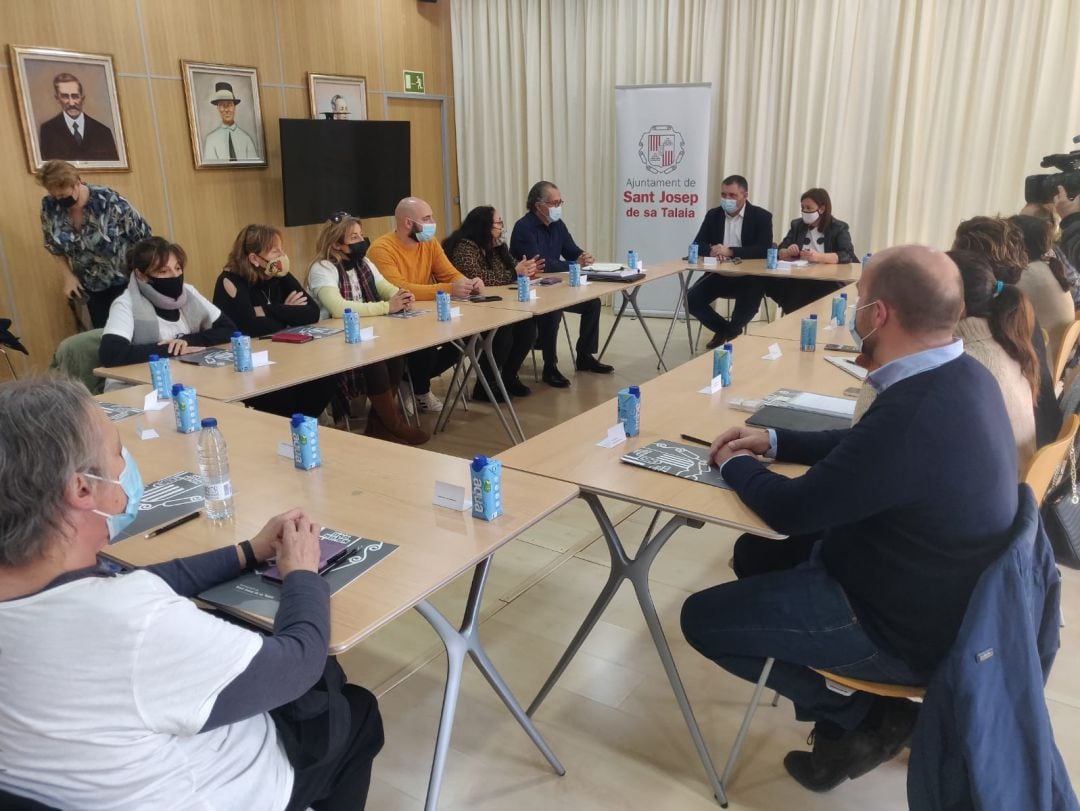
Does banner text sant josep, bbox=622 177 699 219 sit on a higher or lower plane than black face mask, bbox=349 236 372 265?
higher

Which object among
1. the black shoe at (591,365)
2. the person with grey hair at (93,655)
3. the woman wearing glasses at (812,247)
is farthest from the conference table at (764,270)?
the person with grey hair at (93,655)

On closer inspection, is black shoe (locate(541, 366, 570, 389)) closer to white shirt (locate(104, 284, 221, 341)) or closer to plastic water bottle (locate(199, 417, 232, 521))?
white shirt (locate(104, 284, 221, 341))

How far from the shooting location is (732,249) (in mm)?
5734

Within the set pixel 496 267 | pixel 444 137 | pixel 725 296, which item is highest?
pixel 444 137

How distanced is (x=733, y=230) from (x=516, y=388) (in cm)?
217

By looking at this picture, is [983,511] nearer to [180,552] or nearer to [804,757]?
[804,757]

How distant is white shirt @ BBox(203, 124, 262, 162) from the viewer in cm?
580

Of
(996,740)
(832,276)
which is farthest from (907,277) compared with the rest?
(832,276)

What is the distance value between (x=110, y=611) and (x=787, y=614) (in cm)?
128

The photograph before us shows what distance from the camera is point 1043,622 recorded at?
1.50 m

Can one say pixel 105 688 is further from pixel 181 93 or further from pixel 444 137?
pixel 444 137

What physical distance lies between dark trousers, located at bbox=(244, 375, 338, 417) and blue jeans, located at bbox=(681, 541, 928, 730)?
253 cm

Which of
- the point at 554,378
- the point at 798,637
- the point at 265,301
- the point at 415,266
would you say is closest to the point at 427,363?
the point at 415,266

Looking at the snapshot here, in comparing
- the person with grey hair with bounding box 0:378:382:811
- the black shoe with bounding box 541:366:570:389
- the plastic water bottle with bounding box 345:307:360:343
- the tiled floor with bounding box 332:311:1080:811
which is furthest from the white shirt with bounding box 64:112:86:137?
the person with grey hair with bounding box 0:378:382:811
